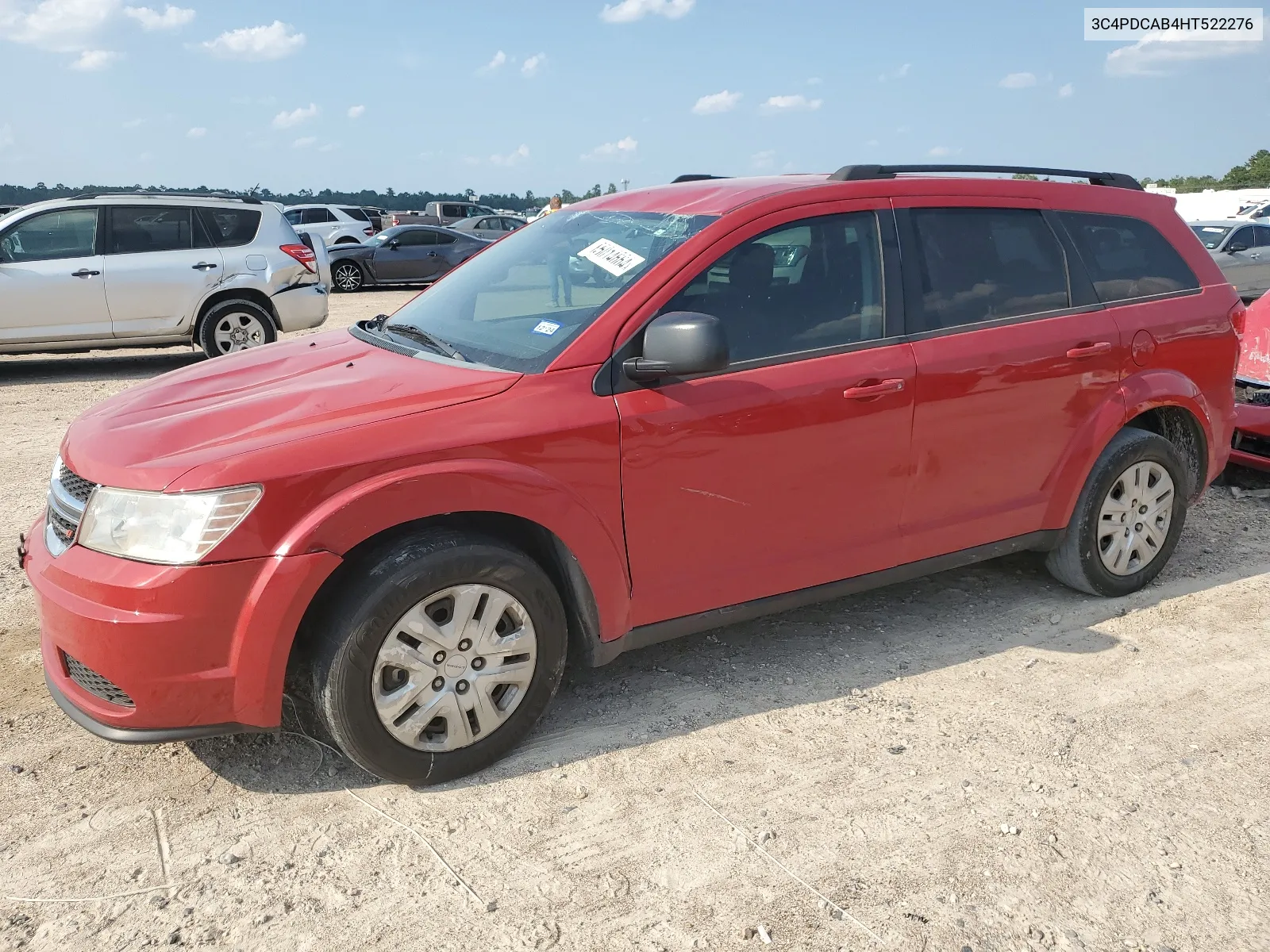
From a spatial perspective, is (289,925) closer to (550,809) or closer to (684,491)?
(550,809)

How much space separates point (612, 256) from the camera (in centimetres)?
356

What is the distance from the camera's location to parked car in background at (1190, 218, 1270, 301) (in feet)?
52.2

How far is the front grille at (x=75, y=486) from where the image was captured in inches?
117

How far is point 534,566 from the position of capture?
3090mm

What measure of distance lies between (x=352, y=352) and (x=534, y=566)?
3.73 ft

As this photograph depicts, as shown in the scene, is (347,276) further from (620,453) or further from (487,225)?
(620,453)

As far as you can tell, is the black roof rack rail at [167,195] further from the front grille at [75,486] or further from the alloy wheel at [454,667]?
the alloy wheel at [454,667]

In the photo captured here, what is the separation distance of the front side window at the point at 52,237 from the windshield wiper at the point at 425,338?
7.76 meters

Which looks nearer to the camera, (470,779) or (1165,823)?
(1165,823)

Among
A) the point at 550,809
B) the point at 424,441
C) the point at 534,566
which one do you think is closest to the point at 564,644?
the point at 534,566

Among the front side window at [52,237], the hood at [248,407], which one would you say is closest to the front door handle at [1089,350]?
the hood at [248,407]

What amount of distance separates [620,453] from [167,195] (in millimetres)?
9272

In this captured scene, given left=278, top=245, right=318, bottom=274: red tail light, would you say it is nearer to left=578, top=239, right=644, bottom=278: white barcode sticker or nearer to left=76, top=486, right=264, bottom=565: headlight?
left=578, top=239, right=644, bottom=278: white barcode sticker

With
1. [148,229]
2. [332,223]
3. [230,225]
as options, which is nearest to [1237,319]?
[230,225]
